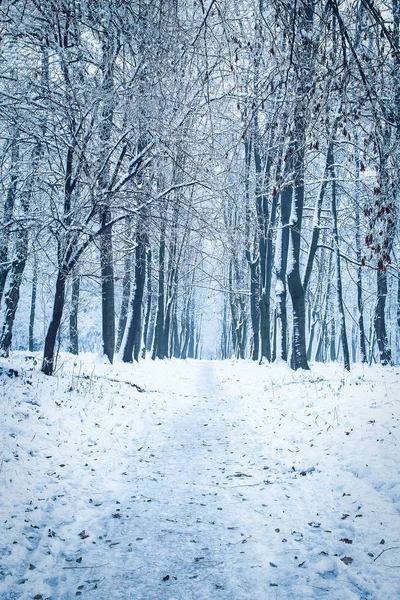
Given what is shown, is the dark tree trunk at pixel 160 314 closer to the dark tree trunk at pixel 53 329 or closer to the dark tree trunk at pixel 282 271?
the dark tree trunk at pixel 282 271

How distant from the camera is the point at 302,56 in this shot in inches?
130

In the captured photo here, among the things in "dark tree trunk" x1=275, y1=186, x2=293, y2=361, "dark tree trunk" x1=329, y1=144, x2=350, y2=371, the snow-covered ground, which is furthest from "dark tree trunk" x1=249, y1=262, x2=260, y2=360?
the snow-covered ground

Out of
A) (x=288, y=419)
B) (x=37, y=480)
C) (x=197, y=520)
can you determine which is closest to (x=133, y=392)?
(x=288, y=419)

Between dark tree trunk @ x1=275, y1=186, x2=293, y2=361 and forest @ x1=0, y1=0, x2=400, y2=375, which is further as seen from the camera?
dark tree trunk @ x1=275, y1=186, x2=293, y2=361

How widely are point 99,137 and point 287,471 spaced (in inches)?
292

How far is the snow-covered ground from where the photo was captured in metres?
2.64

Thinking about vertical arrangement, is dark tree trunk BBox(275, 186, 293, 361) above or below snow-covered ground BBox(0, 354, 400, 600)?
above

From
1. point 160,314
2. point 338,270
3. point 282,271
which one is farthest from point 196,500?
point 160,314

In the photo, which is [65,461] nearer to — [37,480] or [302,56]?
[37,480]

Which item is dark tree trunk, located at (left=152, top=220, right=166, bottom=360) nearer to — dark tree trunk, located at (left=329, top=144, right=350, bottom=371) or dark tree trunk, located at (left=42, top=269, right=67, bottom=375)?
dark tree trunk, located at (left=329, top=144, right=350, bottom=371)

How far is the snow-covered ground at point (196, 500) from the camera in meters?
2.64

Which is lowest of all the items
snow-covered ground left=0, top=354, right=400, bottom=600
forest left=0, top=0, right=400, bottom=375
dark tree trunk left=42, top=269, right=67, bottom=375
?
snow-covered ground left=0, top=354, right=400, bottom=600

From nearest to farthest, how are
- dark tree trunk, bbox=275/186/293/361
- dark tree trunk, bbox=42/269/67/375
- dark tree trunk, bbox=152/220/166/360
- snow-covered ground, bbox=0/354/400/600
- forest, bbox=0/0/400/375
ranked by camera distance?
snow-covered ground, bbox=0/354/400/600
forest, bbox=0/0/400/375
dark tree trunk, bbox=42/269/67/375
dark tree trunk, bbox=275/186/293/361
dark tree trunk, bbox=152/220/166/360

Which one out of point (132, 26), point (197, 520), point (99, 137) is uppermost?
point (99, 137)
